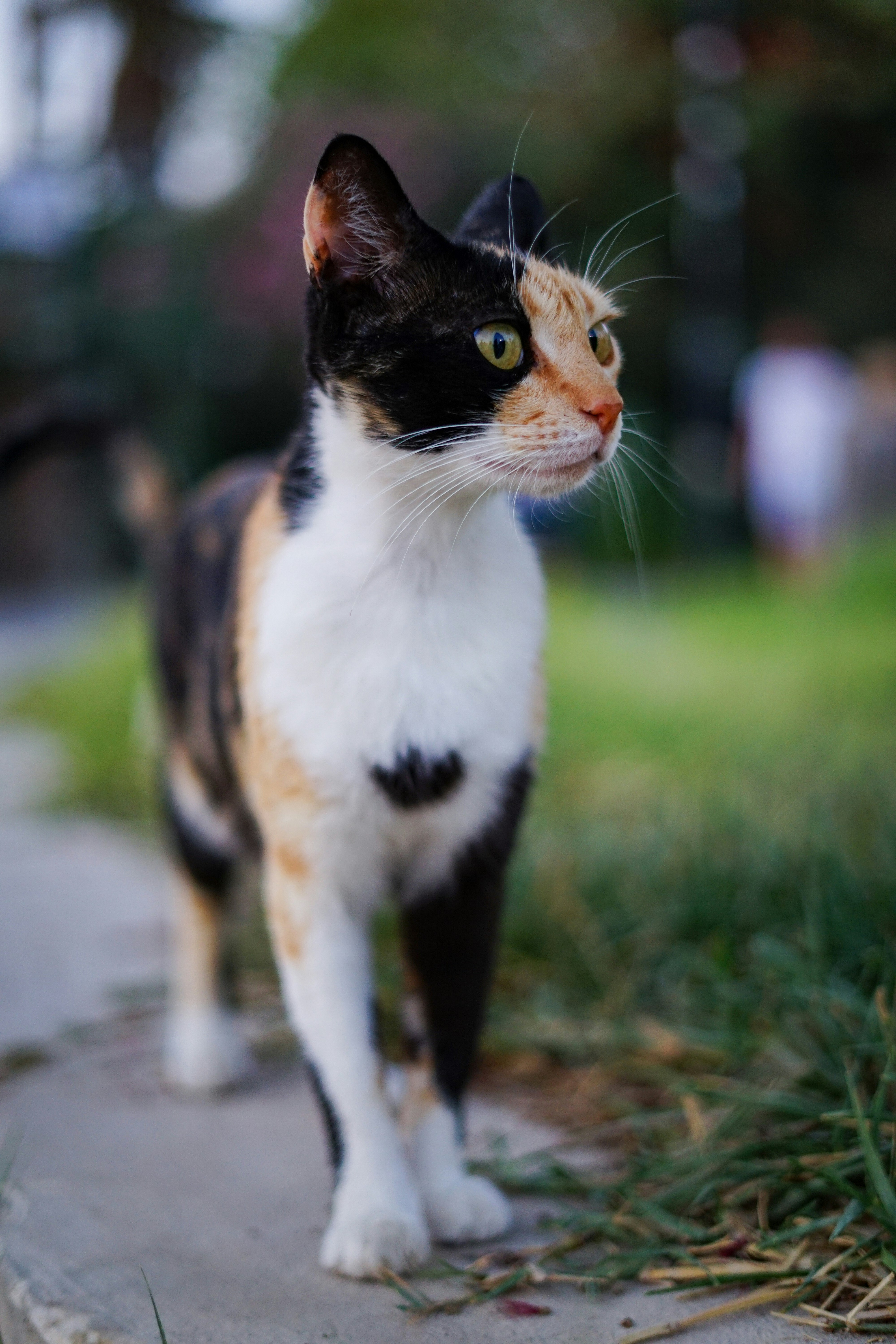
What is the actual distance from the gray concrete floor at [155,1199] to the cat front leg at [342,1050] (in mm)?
85

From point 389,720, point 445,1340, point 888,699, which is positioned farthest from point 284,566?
point 888,699

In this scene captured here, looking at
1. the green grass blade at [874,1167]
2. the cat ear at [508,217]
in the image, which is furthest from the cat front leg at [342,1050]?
the cat ear at [508,217]

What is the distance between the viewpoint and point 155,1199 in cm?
180

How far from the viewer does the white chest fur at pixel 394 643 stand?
161cm

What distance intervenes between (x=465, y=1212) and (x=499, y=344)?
1.14 metres

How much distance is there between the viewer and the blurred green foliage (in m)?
2.18

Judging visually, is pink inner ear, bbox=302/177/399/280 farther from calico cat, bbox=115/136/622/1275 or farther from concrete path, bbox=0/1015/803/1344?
concrete path, bbox=0/1015/803/1344

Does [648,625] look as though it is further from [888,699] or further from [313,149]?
[313,149]

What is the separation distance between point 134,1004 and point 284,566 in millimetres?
1306

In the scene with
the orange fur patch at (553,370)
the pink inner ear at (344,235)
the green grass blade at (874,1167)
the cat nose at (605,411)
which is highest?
the pink inner ear at (344,235)

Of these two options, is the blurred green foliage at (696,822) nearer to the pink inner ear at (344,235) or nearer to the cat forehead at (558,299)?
the cat forehead at (558,299)

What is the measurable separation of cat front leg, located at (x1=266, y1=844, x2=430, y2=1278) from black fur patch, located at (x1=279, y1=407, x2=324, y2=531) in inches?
18.2

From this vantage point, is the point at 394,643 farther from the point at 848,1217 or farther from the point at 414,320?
the point at 848,1217

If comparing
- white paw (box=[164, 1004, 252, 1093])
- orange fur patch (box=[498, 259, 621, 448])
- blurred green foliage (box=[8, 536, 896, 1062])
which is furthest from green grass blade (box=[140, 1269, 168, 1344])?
orange fur patch (box=[498, 259, 621, 448])
